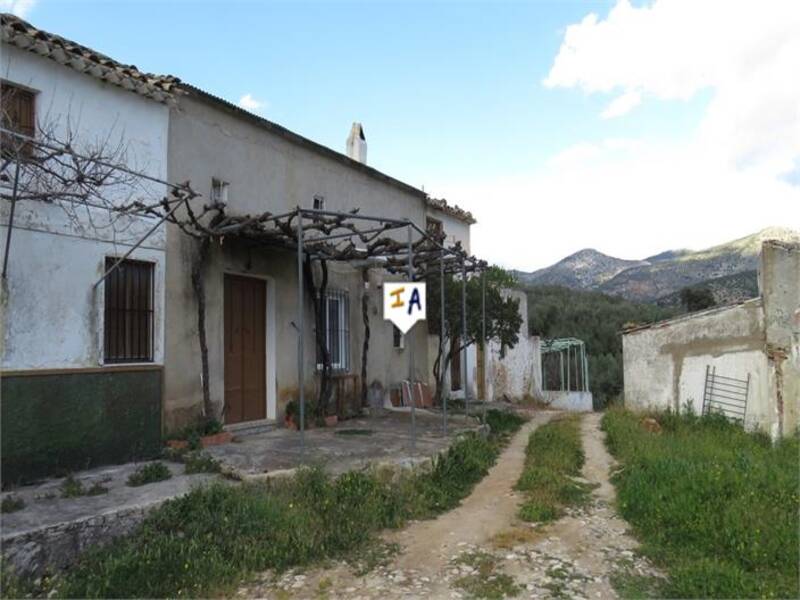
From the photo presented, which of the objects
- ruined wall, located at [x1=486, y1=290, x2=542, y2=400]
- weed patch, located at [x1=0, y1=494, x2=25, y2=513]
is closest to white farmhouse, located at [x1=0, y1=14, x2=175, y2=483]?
weed patch, located at [x1=0, y1=494, x2=25, y2=513]

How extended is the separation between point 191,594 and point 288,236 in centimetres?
507

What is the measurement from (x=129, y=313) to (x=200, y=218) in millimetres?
1724

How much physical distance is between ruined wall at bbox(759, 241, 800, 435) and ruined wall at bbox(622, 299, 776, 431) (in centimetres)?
19

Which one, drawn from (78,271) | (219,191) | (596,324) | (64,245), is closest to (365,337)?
(219,191)

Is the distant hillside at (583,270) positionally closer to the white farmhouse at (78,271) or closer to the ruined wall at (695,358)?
the ruined wall at (695,358)

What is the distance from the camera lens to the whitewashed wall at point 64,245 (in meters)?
5.84

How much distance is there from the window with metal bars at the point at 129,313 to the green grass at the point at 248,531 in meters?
2.39

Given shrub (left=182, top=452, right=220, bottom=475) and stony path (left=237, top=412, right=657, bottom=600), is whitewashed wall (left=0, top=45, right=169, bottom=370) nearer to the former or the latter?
shrub (left=182, top=452, right=220, bottom=475)

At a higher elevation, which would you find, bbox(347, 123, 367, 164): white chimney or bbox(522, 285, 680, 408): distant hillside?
bbox(347, 123, 367, 164): white chimney

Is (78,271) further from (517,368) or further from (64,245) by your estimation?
(517,368)

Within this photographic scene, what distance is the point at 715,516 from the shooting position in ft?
16.6

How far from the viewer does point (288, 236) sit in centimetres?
820

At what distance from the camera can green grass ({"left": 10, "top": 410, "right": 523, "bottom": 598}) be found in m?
4.18

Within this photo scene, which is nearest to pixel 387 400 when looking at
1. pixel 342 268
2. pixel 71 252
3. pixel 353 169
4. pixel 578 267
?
pixel 342 268
